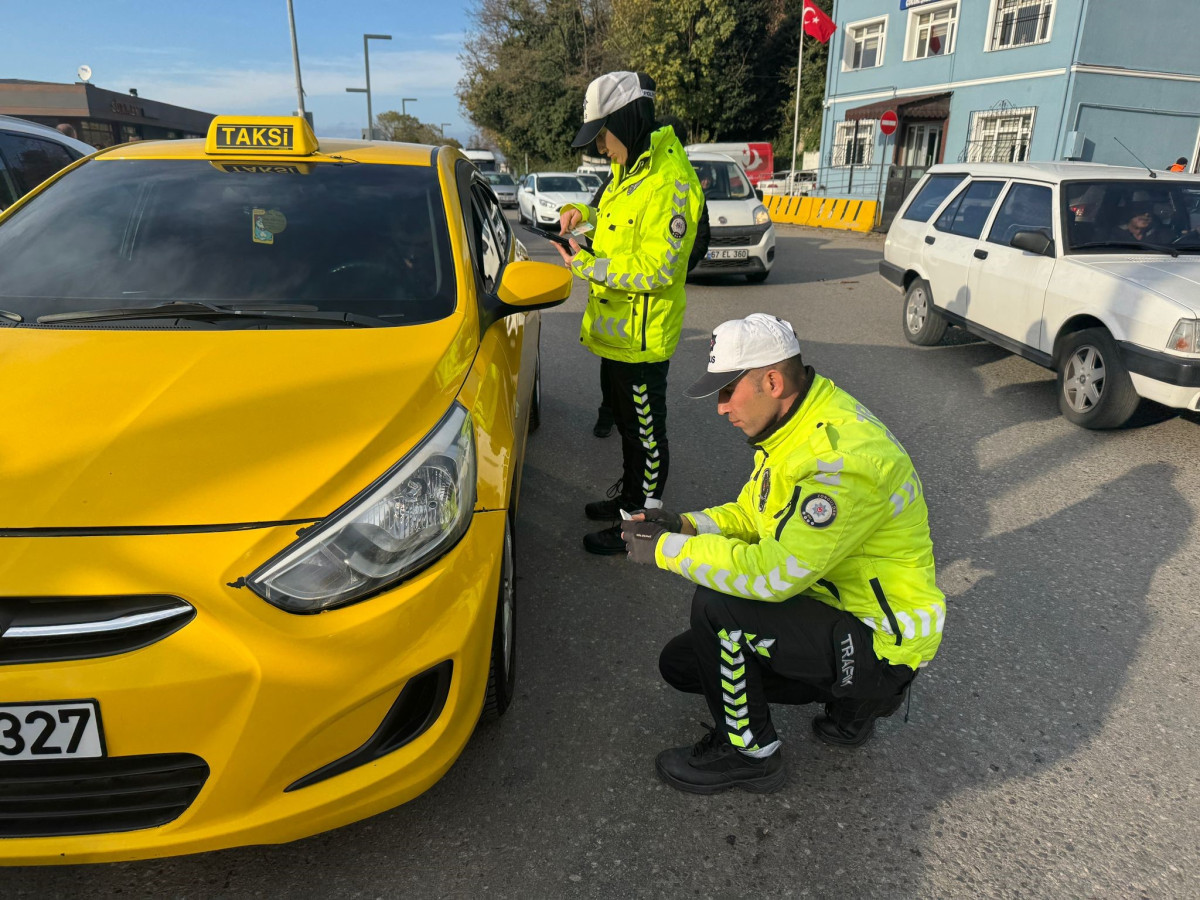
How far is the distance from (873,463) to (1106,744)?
1.36m

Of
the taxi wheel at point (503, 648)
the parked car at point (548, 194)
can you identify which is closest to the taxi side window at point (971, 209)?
the taxi wheel at point (503, 648)

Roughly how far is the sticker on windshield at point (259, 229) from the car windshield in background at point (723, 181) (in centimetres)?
901

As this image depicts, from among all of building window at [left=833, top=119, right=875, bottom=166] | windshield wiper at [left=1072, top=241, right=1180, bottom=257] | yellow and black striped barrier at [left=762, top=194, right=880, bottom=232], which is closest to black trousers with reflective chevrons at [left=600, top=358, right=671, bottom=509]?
windshield wiper at [left=1072, top=241, right=1180, bottom=257]

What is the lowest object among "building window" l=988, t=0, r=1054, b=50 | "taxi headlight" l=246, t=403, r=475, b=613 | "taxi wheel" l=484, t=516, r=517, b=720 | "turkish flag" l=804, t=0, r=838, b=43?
"taxi wheel" l=484, t=516, r=517, b=720

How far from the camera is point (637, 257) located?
11.0 ft

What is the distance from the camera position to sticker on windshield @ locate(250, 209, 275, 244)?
2744mm

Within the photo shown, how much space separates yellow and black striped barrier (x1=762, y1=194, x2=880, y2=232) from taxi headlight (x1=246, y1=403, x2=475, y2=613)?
16.5 m

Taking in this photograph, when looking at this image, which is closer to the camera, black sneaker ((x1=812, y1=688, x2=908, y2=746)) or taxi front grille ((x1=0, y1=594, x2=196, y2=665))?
taxi front grille ((x1=0, y1=594, x2=196, y2=665))

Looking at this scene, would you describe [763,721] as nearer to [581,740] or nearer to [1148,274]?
[581,740]

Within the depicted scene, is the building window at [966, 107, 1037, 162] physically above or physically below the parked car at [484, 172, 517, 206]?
above

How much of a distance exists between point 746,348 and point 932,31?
27.1 m

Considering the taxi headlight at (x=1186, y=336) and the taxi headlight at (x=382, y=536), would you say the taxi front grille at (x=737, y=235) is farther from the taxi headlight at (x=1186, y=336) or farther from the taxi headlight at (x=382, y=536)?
the taxi headlight at (x=382, y=536)

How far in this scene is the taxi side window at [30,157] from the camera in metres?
5.64

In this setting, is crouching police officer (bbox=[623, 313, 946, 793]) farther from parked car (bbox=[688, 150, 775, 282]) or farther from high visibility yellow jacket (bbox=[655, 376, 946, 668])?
parked car (bbox=[688, 150, 775, 282])
